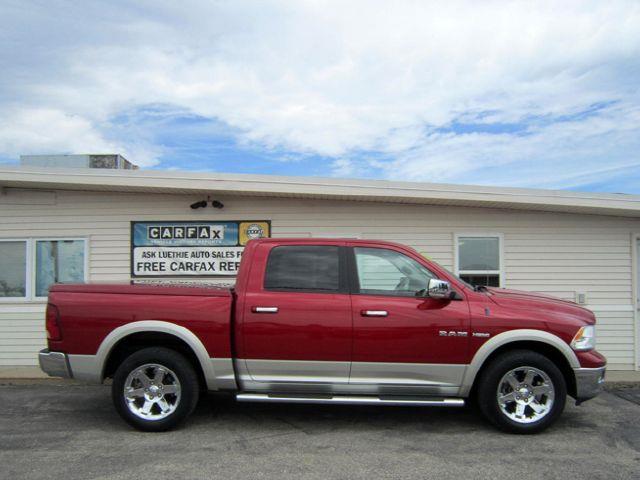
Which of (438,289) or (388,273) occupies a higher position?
(388,273)

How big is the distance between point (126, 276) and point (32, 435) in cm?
380

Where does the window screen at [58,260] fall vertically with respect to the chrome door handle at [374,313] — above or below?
above

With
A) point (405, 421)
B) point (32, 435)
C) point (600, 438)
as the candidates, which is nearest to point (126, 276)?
point (32, 435)

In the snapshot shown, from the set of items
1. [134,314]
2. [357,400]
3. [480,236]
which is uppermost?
[480,236]

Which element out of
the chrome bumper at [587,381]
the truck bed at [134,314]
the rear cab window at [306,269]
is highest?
the rear cab window at [306,269]

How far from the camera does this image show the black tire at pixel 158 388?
5.52 meters

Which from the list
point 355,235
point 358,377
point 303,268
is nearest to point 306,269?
point 303,268

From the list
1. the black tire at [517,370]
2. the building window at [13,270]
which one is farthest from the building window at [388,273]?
the building window at [13,270]

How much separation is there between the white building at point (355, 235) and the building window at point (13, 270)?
0.9 inches

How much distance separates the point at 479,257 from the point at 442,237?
684mm

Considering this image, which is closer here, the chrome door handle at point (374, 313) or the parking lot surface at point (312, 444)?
the parking lot surface at point (312, 444)

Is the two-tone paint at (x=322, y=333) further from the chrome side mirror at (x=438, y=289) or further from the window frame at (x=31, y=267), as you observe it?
the window frame at (x=31, y=267)

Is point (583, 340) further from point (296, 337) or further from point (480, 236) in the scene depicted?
point (480, 236)

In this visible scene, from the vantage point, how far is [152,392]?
560 cm
